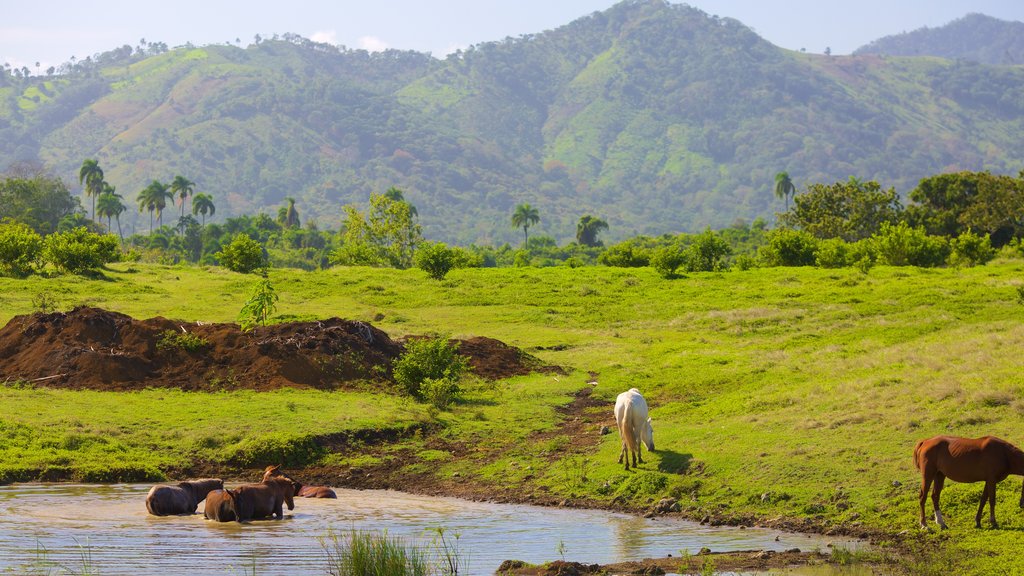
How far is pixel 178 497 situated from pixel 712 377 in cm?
1681

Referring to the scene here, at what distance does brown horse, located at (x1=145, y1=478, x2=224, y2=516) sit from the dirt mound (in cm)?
956

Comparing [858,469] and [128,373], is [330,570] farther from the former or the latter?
[128,373]

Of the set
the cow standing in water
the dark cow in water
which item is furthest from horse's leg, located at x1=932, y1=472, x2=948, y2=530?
the dark cow in water

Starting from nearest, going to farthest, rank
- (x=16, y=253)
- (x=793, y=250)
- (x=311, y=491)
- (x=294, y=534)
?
(x=294, y=534), (x=311, y=491), (x=16, y=253), (x=793, y=250)

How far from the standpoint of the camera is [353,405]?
26.3m


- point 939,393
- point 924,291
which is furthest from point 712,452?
point 924,291

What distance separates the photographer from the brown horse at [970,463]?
14258mm

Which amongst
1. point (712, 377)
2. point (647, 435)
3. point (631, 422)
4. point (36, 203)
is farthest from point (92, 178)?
point (631, 422)

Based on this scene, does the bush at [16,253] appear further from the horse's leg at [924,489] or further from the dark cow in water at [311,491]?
the horse's leg at [924,489]

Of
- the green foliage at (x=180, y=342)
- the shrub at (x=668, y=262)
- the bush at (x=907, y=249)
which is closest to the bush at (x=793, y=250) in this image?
the bush at (x=907, y=249)

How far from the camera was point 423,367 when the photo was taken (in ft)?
92.8

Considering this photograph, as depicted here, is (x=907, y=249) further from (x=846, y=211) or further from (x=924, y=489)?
(x=924, y=489)

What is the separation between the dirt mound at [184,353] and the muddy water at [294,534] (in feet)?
29.0

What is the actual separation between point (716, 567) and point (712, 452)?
263 inches
